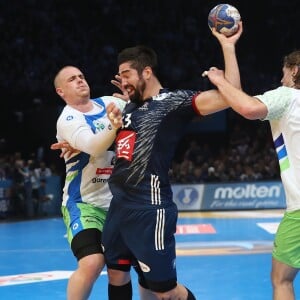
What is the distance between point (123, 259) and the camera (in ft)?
13.6

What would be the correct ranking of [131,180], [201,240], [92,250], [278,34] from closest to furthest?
[131,180] < [92,250] < [201,240] < [278,34]

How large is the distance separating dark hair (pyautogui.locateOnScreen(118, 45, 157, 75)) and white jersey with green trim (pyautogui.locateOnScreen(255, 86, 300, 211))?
0.70 meters

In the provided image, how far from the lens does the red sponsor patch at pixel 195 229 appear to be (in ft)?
38.3

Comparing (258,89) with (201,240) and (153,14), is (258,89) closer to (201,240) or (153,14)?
(153,14)

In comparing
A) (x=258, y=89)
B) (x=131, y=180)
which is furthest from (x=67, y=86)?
(x=258, y=89)

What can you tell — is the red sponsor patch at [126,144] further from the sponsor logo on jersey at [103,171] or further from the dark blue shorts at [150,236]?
the sponsor logo on jersey at [103,171]

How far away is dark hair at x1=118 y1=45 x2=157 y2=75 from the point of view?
4016 millimetres

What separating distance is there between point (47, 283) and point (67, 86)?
119 inches

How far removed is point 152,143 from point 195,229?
27.5 feet

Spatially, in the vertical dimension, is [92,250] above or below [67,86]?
below

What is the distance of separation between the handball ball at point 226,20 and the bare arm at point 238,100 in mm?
258

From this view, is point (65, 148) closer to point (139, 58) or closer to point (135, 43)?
point (139, 58)

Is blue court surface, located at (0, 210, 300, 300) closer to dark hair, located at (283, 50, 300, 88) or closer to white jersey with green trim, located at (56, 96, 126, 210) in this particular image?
white jersey with green trim, located at (56, 96, 126, 210)

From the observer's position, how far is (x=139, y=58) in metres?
4.03
